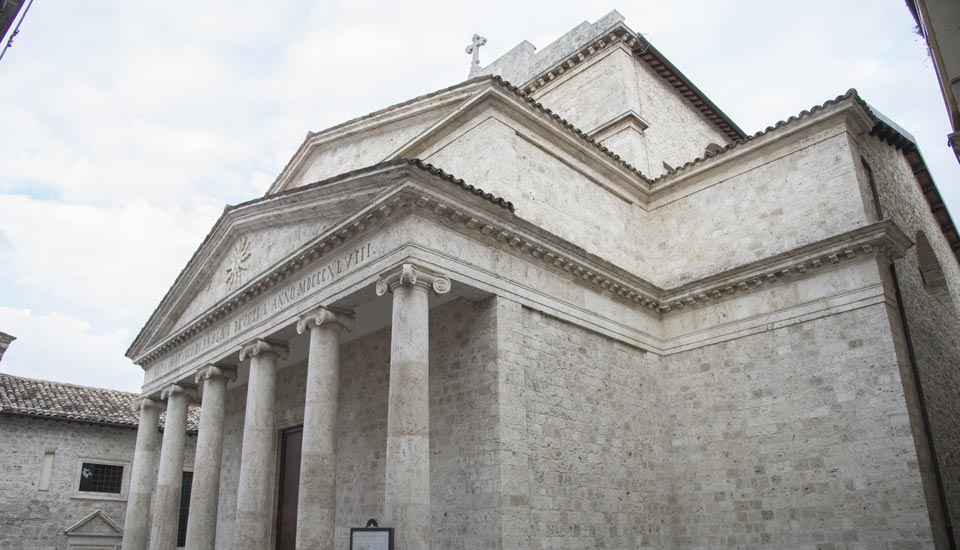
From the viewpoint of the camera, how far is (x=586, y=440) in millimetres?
10938

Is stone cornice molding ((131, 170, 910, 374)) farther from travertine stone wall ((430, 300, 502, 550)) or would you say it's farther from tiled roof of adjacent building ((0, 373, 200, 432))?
tiled roof of adjacent building ((0, 373, 200, 432))

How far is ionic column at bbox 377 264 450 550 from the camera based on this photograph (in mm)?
8320

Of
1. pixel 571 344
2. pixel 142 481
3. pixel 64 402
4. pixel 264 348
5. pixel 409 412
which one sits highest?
pixel 64 402

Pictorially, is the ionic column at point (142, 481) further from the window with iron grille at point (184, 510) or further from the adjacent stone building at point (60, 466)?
the window with iron grille at point (184, 510)

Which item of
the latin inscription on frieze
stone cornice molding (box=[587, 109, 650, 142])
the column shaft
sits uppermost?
stone cornice molding (box=[587, 109, 650, 142])

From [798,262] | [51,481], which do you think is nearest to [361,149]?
[798,262]

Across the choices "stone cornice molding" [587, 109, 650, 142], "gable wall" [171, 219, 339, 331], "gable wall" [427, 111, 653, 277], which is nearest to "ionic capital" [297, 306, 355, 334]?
"gable wall" [171, 219, 339, 331]

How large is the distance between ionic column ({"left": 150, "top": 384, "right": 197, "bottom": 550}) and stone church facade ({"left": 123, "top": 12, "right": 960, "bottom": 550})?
0.07 metres

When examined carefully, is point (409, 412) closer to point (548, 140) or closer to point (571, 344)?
point (571, 344)

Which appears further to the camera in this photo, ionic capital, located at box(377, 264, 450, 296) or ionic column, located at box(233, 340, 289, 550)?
ionic column, located at box(233, 340, 289, 550)

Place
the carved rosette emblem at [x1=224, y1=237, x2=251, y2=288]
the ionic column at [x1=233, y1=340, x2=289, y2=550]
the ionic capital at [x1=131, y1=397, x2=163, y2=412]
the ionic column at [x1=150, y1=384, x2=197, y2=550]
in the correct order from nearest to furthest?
the ionic column at [x1=233, y1=340, x2=289, y2=550] → the carved rosette emblem at [x1=224, y1=237, x2=251, y2=288] → the ionic column at [x1=150, y1=384, x2=197, y2=550] → the ionic capital at [x1=131, y1=397, x2=163, y2=412]

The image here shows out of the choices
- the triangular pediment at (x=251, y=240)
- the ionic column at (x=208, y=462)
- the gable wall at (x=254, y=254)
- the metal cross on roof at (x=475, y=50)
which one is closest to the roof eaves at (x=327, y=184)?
the triangular pediment at (x=251, y=240)

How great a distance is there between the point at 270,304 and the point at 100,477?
41.8 ft

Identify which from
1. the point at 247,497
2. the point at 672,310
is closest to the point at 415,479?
the point at 247,497
